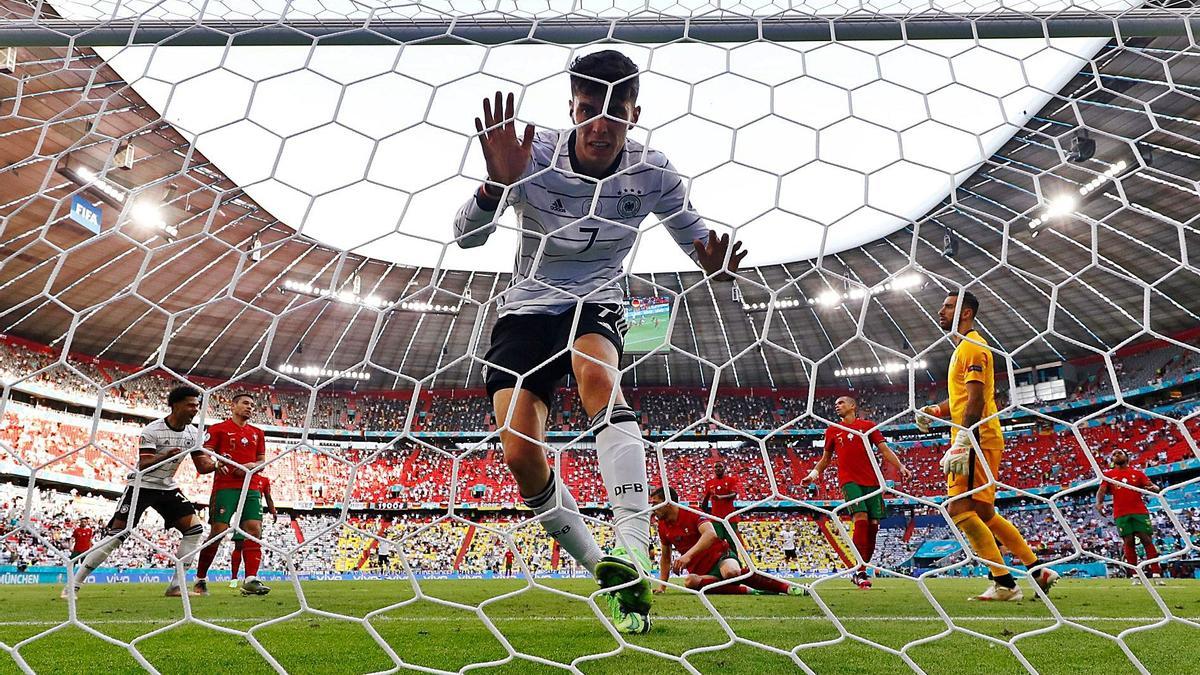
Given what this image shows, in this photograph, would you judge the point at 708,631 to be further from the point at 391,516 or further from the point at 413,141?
the point at 391,516

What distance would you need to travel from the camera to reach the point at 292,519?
1742 centimetres

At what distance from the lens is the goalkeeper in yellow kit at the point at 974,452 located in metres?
2.65

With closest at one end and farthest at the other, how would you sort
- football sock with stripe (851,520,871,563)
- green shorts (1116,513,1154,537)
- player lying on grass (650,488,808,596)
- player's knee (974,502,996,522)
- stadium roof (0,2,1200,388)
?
stadium roof (0,2,1200,388) → player's knee (974,502,996,522) → player lying on grass (650,488,808,596) → football sock with stripe (851,520,871,563) → green shorts (1116,513,1154,537)

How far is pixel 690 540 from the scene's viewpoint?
420cm

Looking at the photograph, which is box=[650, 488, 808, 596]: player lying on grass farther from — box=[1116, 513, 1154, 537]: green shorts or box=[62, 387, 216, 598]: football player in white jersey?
box=[1116, 513, 1154, 537]: green shorts

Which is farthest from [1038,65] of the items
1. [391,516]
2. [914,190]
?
[391,516]

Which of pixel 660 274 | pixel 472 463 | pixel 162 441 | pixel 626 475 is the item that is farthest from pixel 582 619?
pixel 472 463

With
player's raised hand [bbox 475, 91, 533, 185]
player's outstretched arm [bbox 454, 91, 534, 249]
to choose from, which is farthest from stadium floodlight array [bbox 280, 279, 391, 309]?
player's raised hand [bbox 475, 91, 533, 185]

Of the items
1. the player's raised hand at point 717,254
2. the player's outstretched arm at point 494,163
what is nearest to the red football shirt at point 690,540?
the player's raised hand at point 717,254

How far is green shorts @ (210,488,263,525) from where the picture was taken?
4.04m

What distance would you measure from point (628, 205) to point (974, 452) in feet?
5.62

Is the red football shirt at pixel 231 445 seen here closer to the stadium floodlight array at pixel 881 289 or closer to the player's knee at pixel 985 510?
the stadium floodlight array at pixel 881 289

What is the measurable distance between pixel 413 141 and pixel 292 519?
17.5 metres

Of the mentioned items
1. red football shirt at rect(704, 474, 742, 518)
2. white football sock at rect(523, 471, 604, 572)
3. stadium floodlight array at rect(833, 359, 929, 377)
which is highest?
white football sock at rect(523, 471, 604, 572)
